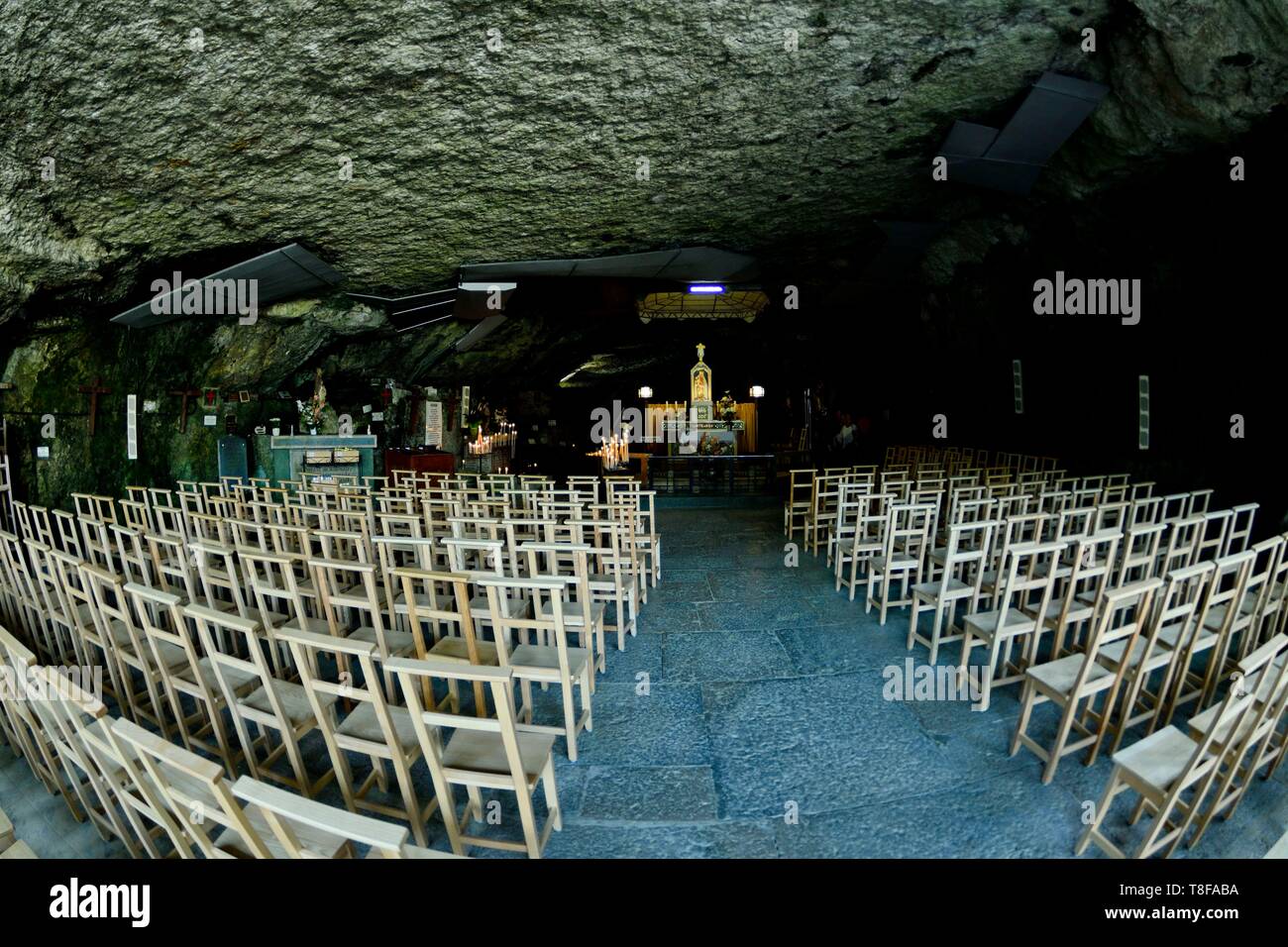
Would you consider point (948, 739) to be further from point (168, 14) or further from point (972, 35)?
point (168, 14)

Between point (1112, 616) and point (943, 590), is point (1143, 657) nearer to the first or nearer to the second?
point (1112, 616)

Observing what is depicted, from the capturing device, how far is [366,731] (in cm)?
212

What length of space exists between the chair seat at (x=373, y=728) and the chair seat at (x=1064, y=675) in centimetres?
238

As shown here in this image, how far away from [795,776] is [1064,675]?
3.82 feet

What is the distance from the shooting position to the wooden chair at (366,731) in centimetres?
172

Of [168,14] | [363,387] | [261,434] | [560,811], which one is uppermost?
[168,14]

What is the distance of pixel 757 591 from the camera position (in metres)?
4.99

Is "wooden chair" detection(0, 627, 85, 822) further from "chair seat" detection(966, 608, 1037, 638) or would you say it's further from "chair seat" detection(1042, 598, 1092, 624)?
"chair seat" detection(1042, 598, 1092, 624)

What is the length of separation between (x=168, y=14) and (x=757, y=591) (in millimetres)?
5086

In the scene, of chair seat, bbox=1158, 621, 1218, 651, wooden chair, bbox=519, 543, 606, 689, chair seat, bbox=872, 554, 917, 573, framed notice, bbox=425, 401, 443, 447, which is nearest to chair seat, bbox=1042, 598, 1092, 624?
chair seat, bbox=1158, 621, 1218, 651

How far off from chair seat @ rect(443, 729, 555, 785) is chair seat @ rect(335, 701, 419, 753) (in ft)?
0.49

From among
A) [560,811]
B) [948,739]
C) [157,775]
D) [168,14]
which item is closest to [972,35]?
[948,739]

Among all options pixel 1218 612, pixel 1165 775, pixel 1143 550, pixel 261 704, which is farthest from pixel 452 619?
pixel 1143 550

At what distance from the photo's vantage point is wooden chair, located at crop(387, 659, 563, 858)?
1.67 m
